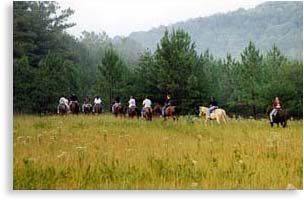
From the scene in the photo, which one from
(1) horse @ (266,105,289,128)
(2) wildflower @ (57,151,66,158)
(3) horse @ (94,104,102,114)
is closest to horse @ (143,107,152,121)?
(3) horse @ (94,104,102,114)

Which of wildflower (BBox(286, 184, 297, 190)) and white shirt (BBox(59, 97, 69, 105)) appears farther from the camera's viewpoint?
white shirt (BBox(59, 97, 69, 105))

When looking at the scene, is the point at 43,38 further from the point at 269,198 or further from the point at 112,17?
the point at 269,198

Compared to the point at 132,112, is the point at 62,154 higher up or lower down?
lower down

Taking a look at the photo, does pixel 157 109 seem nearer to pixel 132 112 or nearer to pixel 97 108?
pixel 132 112

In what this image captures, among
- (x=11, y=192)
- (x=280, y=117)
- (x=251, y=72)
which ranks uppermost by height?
(x=251, y=72)

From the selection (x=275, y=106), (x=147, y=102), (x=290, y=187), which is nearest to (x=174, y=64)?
(x=147, y=102)

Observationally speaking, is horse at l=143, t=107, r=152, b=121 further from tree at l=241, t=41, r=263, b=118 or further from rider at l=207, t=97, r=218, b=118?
tree at l=241, t=41, r=263, b=118

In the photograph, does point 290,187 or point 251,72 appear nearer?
point 290,187
